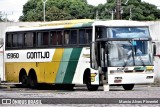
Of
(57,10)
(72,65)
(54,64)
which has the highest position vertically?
(72,65)

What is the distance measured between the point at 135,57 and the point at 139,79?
3.51ft

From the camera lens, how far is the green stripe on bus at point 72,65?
99.1ft

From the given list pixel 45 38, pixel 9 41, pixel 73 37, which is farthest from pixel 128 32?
pixel 9 41

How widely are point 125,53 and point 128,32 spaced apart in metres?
1.19

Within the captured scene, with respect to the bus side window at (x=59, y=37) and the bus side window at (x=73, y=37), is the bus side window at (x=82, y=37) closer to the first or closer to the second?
the bus side window at (x=73, y=37)

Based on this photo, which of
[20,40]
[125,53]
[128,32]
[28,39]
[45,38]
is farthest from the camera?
[20,40]

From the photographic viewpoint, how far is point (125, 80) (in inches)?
1131

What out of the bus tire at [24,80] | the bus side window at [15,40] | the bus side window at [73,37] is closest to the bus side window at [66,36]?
the bus side window at [73,37]

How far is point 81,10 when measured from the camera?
12644 cm

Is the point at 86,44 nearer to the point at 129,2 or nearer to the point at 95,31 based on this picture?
the point at 95,31

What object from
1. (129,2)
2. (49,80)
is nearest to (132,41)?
(49,80)

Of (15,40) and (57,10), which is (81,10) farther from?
(15,40)

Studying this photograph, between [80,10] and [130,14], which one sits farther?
[80,10]

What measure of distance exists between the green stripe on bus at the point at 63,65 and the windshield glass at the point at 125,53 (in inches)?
105
